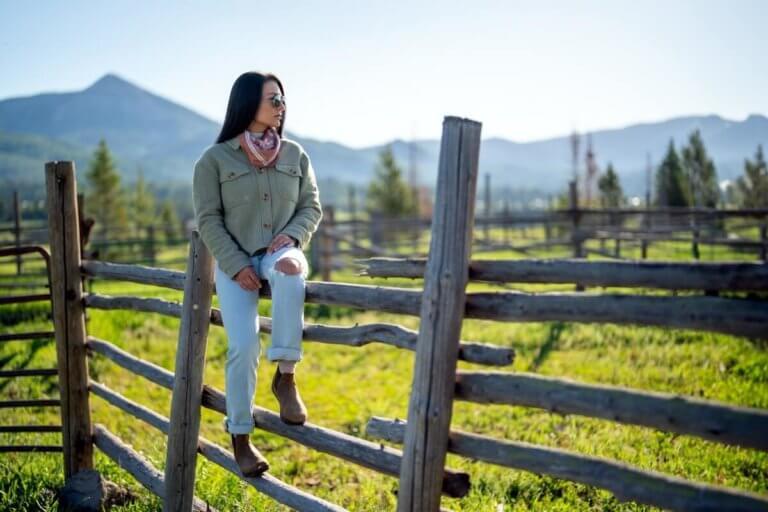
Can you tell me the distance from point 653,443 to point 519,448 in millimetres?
2685

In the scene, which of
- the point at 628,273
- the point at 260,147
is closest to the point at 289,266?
the point at 260,147

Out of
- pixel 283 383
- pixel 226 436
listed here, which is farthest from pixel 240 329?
pixel 226 436

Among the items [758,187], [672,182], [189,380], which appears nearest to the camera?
[189,380]

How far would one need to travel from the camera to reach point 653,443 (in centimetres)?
435

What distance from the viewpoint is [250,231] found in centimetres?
292

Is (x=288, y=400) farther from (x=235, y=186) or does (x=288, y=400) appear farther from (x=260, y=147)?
(x=260, y=147)

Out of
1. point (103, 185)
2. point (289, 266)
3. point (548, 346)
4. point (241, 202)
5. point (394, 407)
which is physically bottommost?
point (394, 407)

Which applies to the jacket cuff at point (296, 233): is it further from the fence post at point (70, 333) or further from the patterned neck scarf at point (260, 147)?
the fence post at point (70, 333)

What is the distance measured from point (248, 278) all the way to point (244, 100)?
0.81 m

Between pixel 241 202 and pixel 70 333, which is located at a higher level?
pixel 241 202

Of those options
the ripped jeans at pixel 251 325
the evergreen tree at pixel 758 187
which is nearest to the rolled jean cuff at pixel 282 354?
the ripped jeans at pixel 251 325

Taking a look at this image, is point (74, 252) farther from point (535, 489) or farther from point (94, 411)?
point (535, 489)

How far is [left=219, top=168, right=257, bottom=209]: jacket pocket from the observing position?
2.88 meters

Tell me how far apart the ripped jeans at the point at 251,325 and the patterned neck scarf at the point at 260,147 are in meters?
0.41
